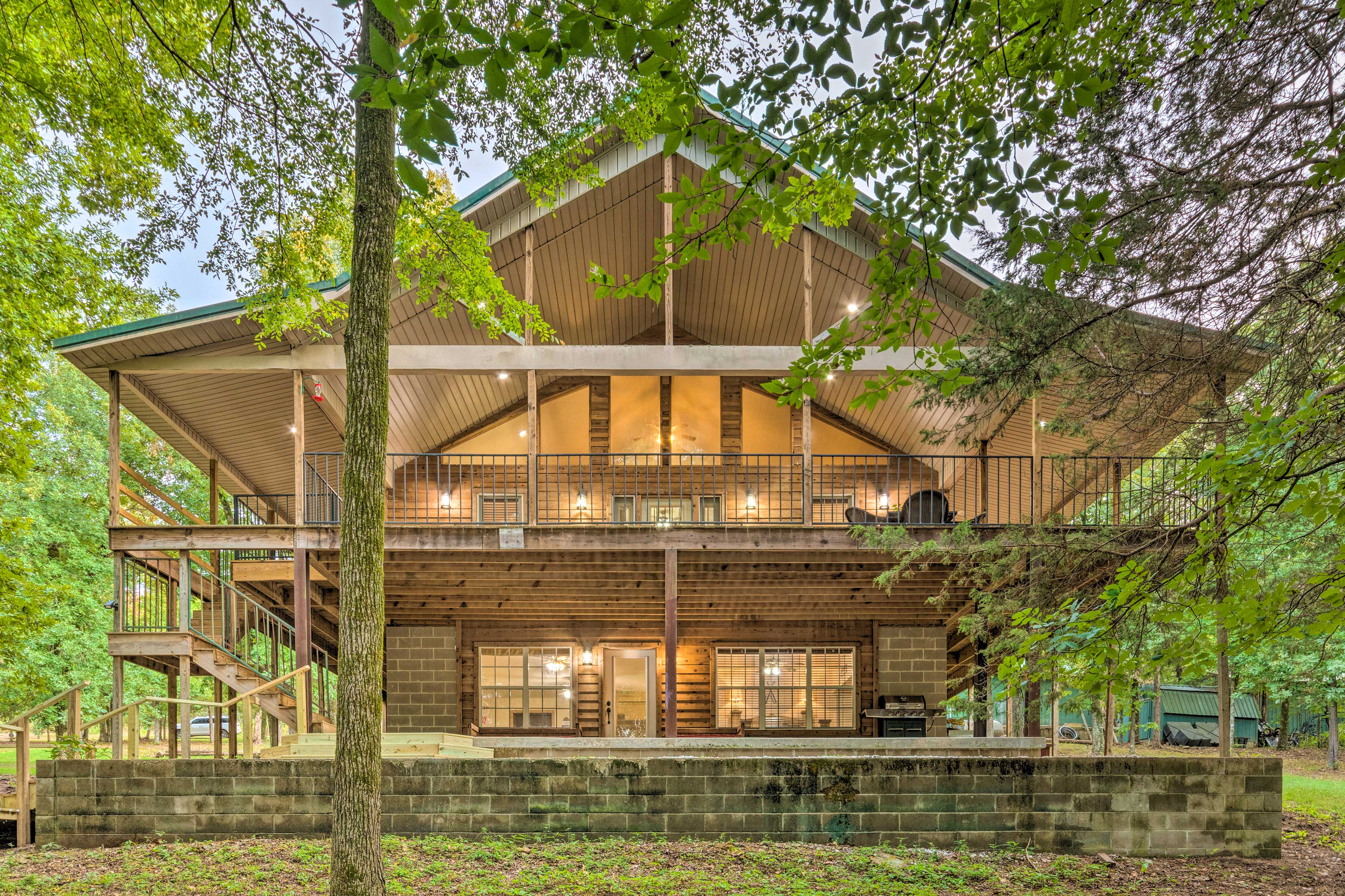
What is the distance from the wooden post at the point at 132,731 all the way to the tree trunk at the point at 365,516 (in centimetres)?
446

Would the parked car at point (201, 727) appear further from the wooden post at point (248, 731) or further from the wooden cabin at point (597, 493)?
the wooden post at point (248, 731)

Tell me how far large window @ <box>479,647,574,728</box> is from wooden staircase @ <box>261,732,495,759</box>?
363 centimetres

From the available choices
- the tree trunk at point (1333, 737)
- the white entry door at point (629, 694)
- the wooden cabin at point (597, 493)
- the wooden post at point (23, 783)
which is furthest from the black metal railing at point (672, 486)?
the tree trunk at point (1333, 737)

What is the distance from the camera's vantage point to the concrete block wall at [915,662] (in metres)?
12.9

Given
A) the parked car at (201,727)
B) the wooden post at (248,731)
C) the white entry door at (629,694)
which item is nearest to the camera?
the wooden post at (248,731)

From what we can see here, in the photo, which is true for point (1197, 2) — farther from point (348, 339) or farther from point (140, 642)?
point (140, 642)

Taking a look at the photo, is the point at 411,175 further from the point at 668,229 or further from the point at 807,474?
the point at 668,229

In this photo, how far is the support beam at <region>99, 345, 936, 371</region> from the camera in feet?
30.9

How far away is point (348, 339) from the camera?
4.69 m

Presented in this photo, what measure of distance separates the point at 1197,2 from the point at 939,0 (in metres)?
1.45

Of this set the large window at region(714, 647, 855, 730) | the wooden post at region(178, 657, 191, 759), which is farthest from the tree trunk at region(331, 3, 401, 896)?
the large window at region(714, 647, 855, 730)

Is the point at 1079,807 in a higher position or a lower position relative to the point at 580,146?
lower

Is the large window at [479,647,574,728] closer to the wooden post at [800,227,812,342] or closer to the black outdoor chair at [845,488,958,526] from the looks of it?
the black outdoor chair at [845,488,958,526]

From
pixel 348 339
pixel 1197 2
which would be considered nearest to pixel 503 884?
pixel 348 339
